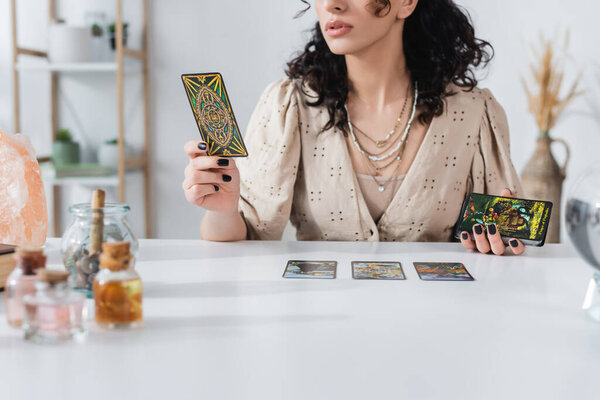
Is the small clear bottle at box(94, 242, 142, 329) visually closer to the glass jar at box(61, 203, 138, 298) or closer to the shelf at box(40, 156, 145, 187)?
the glass jar at box(61, 203, 138, 298)

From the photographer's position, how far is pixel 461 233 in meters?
1.30

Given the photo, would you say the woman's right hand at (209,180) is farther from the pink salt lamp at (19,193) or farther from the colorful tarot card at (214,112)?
the pink salt lamp at (19,193)

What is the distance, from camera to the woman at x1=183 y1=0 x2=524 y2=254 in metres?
1.66

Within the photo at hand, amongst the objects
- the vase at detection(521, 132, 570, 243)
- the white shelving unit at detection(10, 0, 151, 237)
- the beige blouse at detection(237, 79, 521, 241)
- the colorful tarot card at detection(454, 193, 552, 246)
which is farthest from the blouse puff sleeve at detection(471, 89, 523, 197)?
the white shelving unit at detection(10, 0, 151, 237)

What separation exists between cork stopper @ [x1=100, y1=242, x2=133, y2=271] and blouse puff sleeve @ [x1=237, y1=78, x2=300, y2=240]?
0.89m

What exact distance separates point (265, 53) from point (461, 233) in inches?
85.8

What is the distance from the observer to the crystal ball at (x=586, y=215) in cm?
84

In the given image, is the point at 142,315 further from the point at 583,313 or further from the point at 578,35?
the point at 578,35

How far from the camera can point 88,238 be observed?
902mm

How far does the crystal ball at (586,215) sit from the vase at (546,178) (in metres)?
2.23

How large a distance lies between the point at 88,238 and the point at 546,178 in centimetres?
257

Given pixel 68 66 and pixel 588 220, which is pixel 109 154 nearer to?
pixel 68 66

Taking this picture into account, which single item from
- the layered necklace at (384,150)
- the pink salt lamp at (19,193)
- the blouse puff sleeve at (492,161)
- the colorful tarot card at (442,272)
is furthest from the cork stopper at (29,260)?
the blouse puff sleeve at (492,161)

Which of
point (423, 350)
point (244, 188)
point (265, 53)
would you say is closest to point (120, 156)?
point (265, 53)
